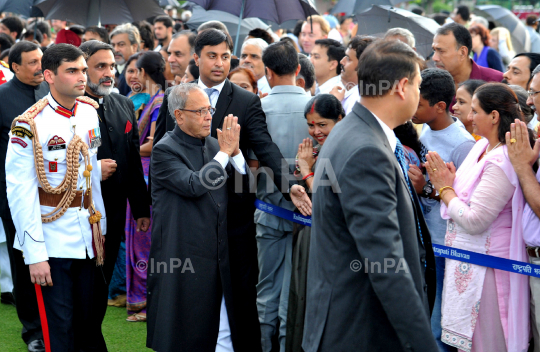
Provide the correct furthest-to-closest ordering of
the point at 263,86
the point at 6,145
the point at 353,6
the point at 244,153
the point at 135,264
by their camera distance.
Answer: the point at 353,6, the point at 263,86, the point at 135,264, the point at 6,145, the point at 244,153

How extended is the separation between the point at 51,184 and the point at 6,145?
3.59 feet

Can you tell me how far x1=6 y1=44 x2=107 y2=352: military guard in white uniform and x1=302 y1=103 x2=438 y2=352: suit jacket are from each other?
74.6 inches

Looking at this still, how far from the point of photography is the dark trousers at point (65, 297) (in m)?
3.79

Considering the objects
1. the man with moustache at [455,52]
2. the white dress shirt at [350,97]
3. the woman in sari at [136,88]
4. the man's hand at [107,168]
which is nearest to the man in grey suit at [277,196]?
the white dress shirt at [350,97]

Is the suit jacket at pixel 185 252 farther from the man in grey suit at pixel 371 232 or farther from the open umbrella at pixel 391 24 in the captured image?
the open umbrella at pixel 391 24

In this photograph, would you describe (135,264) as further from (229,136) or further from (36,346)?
(229,136)

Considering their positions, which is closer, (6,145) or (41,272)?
(41,272)

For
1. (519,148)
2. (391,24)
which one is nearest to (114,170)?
(519,148)

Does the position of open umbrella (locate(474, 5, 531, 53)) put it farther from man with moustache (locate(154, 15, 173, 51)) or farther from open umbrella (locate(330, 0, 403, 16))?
man with moustache (locate(154, 15, 173, 51))

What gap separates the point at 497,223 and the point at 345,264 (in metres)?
1.34

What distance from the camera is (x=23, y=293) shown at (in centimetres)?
451

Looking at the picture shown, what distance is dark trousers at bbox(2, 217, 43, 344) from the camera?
4.47 m

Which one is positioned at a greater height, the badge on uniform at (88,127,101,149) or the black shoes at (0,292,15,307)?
the badge on uniform at (88,127,101,149)

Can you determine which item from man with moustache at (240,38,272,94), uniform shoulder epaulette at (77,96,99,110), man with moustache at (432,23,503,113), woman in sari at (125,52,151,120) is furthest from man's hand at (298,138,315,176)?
woman in sari at (125,52,151,120)
